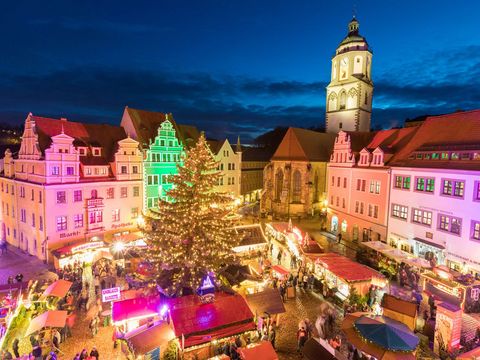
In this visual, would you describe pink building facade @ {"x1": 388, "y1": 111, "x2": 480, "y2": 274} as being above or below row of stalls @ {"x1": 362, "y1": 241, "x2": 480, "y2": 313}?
above

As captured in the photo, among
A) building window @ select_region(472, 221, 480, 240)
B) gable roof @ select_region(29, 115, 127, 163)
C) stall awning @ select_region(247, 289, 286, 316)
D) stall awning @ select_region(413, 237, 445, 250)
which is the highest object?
gable roof @ select_region(29, 115, 127, 163)

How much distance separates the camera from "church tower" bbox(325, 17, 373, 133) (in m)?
→ 46.9

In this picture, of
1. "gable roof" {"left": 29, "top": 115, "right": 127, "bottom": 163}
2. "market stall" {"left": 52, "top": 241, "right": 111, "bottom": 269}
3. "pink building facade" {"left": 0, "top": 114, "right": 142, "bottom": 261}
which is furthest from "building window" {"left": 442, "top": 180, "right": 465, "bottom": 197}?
"gable roof" {"left": 29, "top": 115, "right": 127, "bottom": 163}

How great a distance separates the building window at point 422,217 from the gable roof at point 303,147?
→ 20.7 m

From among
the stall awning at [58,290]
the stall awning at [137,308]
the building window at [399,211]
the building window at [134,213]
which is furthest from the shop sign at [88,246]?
the building window at [399,211]

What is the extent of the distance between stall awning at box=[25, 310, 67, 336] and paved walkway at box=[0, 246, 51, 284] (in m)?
11.1

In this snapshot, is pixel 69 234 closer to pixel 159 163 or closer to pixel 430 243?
pixel 159 163

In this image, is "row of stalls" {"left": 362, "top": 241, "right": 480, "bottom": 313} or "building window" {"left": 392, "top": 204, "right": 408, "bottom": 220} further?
"building window" {"left": 392, "top": 204, "right": 408, "bottom": 220}

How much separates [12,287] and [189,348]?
12791 millimetres

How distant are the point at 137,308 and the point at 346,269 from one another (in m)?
12.1

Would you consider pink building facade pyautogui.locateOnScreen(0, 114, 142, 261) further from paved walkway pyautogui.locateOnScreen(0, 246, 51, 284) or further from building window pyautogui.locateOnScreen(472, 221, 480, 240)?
building window pyautogui.locateOnScreen(472, 221, 480, 240)

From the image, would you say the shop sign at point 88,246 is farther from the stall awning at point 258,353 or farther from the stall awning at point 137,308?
the stall awning at point 258,353

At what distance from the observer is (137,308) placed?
49.2ft

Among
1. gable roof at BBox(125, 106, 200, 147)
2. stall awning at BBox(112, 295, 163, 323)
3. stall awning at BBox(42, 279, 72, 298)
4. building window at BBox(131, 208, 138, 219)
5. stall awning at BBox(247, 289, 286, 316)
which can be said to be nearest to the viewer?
stall awning at BBox(112, 295, 163, 323)
